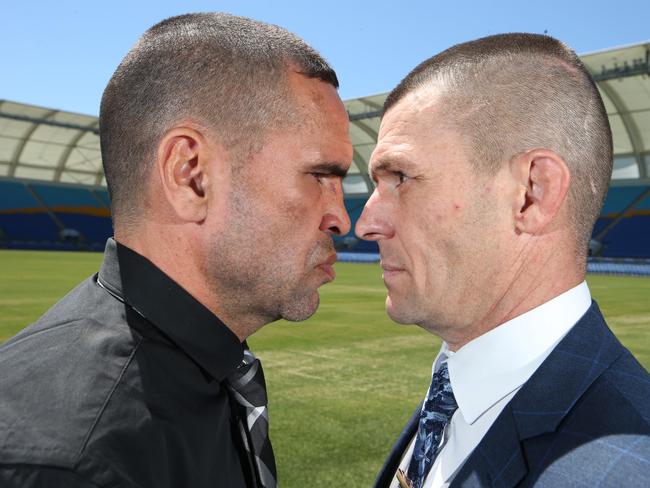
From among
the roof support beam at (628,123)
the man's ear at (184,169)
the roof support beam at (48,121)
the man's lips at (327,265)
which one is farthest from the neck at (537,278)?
the roof support beam at (48,121)

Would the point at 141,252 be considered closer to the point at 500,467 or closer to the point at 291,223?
the point at 291,223

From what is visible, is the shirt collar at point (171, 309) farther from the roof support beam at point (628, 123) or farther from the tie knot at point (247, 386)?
the roof support beam at point (628, 123)

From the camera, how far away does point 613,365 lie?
148cm

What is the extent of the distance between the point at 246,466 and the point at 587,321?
3.14ft

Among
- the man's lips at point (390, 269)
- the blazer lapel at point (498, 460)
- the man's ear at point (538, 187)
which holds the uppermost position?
the man's ear at point (538, 187)

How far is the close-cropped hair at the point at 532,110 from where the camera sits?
1666 millimetres

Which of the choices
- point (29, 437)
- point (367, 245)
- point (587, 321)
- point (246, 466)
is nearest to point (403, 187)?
point (587, 321)

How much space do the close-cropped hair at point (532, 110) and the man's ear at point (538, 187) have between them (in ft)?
0.07

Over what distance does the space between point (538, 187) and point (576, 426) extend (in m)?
0.60

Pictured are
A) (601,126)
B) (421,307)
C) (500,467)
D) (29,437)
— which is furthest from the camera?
(421,307)

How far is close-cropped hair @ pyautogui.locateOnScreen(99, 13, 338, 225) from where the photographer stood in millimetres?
1731

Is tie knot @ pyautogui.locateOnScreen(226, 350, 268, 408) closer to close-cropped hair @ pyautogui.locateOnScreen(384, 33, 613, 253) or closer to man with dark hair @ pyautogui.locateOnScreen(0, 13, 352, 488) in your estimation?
man with dark hair @ pyautogui.locateOnScreen(0, 13, 352, 488)

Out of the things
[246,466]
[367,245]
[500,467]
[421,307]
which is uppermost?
[421,307]

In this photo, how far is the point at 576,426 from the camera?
136cm
